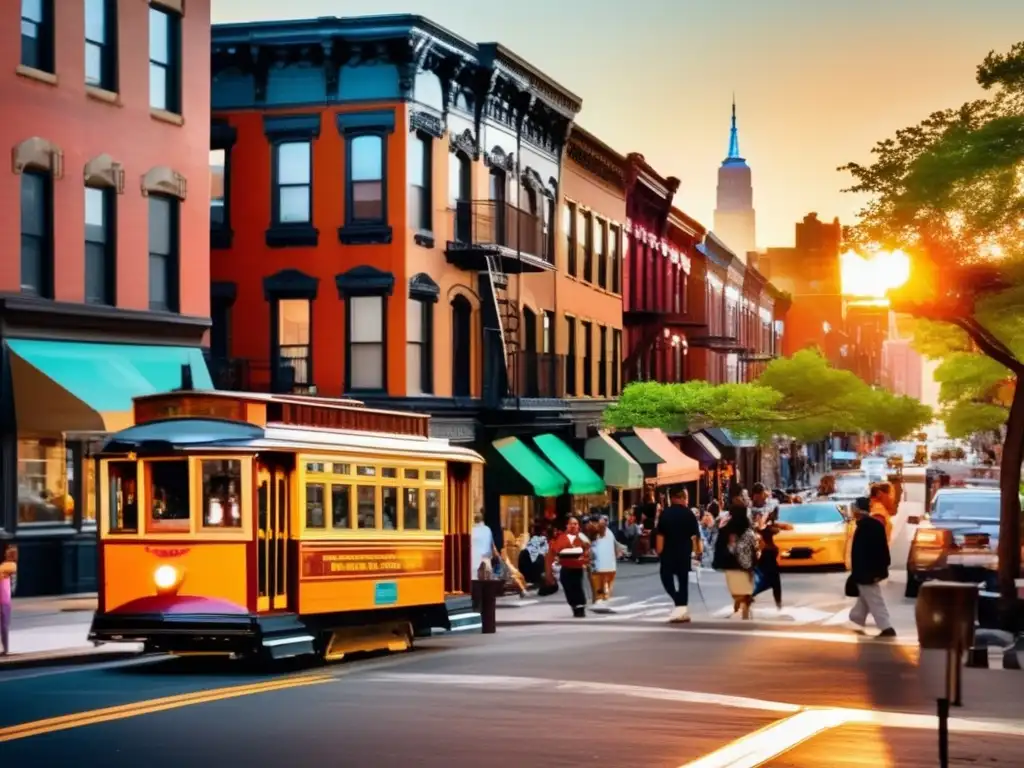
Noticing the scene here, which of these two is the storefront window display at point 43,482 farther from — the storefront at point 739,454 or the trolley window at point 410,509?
the storefront at point 739,454

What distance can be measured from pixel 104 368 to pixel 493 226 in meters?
13.5

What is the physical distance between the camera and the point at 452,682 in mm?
16797

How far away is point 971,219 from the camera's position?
23875mm

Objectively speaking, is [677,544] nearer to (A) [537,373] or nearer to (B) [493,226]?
(B) [493,226]

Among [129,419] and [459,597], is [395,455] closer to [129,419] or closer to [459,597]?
[459,597]

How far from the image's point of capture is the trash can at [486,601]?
24.4 metres

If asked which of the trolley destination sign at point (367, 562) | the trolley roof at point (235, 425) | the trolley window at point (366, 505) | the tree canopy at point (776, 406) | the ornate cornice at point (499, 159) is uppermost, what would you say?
the ornate cornice at point (499, 159)

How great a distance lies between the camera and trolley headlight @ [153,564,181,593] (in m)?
18.2

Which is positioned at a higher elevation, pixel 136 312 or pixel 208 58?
pixel 208 58

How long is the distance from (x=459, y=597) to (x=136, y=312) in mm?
10904

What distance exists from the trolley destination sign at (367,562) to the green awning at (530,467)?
64.7ft

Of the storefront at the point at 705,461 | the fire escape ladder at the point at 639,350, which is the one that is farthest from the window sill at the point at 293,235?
the storefront at the point at 705,461

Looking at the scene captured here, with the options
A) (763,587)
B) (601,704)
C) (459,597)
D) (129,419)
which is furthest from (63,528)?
(601,704)

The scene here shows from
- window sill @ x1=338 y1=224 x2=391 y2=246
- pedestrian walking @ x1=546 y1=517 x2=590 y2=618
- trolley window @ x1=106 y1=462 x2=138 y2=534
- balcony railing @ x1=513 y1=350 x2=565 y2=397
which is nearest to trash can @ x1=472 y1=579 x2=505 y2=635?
pedestrian walking @ x1=546 y1=517 x2=590 y2=618
